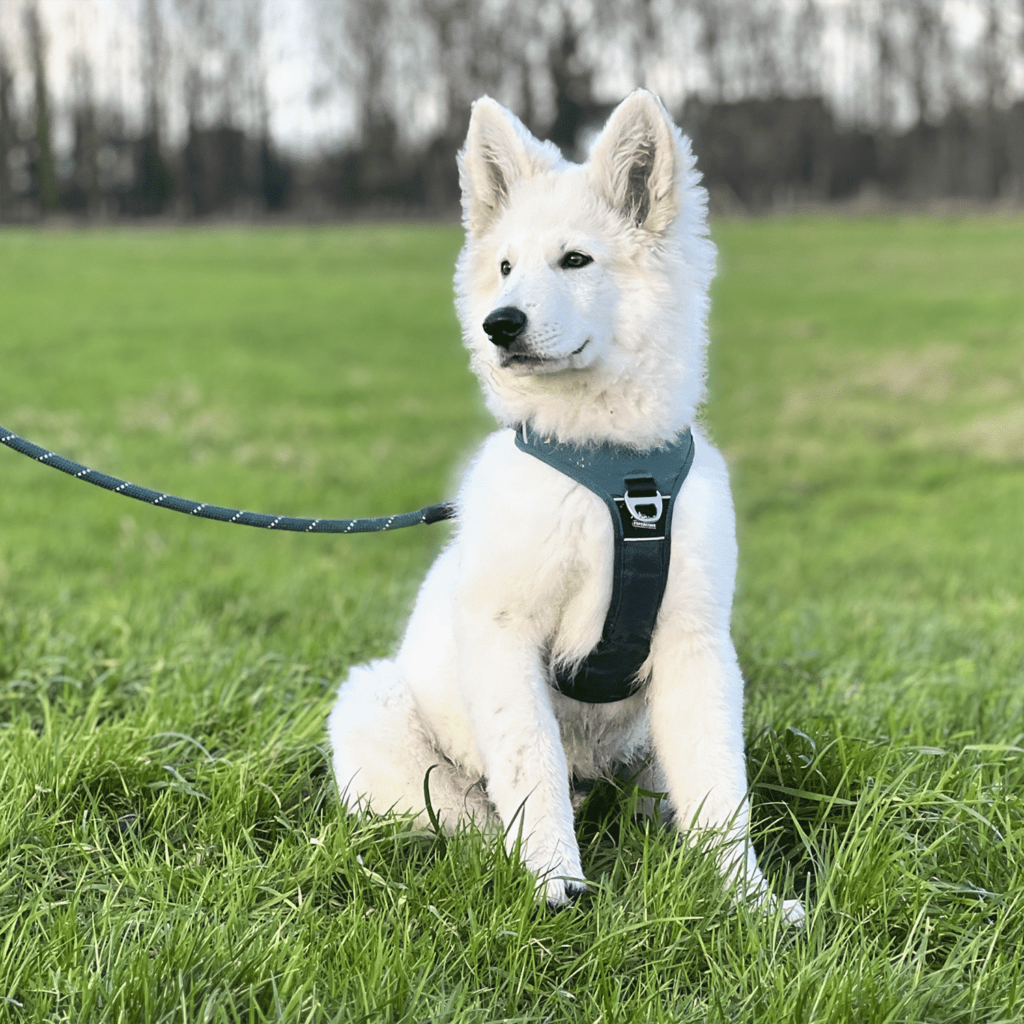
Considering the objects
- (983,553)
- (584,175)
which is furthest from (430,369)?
(584,175)

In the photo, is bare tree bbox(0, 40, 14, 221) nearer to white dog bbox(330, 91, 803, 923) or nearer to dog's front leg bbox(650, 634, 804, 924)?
white dog bbox(330, 91, 803, 923)

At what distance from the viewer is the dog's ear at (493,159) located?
97.3 inches

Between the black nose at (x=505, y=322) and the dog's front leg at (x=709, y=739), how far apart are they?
0.78 meters

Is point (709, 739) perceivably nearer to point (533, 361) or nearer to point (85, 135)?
point (533, 361)

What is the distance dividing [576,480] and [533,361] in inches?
11.3

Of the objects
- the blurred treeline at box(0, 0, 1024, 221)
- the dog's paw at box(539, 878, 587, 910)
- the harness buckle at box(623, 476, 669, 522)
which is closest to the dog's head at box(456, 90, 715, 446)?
the harness buckle at box(623, 476, 669, 522)

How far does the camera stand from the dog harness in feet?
7.74

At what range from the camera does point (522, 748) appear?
7.70 feet

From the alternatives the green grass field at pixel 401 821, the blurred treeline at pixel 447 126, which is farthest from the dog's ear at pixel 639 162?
the blurred treeline at pixel 447 126

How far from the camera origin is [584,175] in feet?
8.00

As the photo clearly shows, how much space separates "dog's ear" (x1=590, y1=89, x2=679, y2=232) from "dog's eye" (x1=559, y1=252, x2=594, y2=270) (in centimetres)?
14

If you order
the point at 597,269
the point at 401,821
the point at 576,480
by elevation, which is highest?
the point at 597,269

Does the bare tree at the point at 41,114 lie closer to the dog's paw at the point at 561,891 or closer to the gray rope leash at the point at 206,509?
the gray rope leash at the point at 206,509

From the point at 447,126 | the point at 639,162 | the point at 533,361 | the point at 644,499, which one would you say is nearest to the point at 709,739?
the point at 644,499
